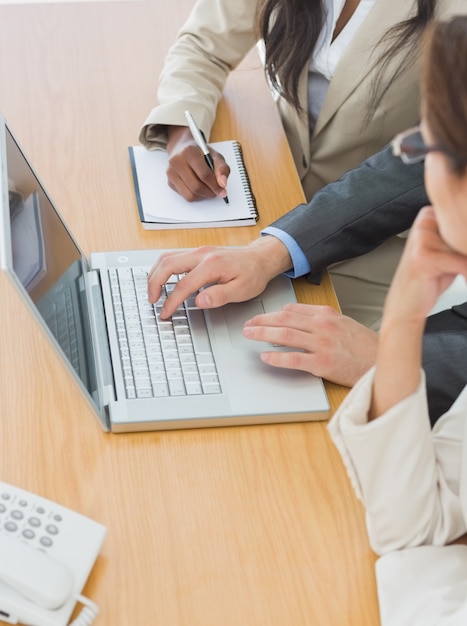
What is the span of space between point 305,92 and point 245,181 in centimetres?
24

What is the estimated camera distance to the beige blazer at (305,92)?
4.75ft

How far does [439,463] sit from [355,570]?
16cm

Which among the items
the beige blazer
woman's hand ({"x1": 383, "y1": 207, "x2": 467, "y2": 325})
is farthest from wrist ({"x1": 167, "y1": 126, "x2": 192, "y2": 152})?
woman's hand ({"x1": 383, "y1": 207, "x2": 467, "y2": 325})

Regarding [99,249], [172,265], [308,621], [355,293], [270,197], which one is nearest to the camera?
[308,621]

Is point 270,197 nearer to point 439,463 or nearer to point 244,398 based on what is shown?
point 244,398

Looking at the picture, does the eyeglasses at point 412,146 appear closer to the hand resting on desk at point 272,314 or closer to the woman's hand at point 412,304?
the woman's hand at point 412,304

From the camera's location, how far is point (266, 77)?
160 cm

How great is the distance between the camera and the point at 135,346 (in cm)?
111

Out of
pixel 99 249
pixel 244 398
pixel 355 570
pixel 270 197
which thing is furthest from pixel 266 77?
pixel 355 570

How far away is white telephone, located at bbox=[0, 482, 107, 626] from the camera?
31.2 inches

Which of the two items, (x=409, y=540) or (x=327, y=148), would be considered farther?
(x=327, y=148)

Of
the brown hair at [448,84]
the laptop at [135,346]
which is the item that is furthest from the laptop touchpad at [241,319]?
the brown hair at [448,84]

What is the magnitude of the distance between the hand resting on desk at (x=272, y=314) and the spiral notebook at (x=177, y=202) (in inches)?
5.0

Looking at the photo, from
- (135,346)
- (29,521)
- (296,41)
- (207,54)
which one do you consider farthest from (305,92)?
(29,521)
